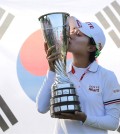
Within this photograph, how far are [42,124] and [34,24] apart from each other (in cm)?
46

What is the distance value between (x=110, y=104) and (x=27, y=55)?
2.78 ft

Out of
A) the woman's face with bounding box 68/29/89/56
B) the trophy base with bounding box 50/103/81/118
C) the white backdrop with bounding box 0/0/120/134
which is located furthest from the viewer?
the white backdrop with bounding box 0/0/120/134

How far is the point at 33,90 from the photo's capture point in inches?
79.6

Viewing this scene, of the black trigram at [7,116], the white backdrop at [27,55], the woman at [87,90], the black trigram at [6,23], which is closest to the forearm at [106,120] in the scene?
the woman at [87,90]

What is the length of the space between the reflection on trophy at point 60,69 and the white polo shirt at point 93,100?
41 mm

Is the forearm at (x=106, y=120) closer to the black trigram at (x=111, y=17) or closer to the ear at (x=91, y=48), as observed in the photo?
the ear at (x=91, y=48)

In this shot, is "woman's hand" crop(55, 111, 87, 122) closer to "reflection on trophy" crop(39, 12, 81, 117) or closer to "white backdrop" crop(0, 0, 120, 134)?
"reflection on trophy" crop(39, 12, 81, 117)

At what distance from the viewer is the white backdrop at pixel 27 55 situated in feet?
6.64

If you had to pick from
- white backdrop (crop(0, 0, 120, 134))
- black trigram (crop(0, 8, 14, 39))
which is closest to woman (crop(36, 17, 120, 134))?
white backdrop (crop(0, 0, 120, 134))

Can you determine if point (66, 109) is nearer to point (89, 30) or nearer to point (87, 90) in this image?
point (87, 90)

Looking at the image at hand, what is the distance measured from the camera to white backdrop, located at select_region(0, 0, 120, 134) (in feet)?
6.64

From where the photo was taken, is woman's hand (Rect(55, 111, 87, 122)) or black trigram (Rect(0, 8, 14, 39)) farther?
black trigram (Rect(0, 8, 14, 39))

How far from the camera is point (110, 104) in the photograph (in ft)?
4.33

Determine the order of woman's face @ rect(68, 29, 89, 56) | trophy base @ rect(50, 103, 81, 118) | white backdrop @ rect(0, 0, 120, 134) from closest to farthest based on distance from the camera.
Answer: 1. trophy base @ rect(50, 103, 81, 118)
2. woman's face @ rect(68, 29, 89, 56)
3. white backdrop @ rect(0, 0, 120, 134)
